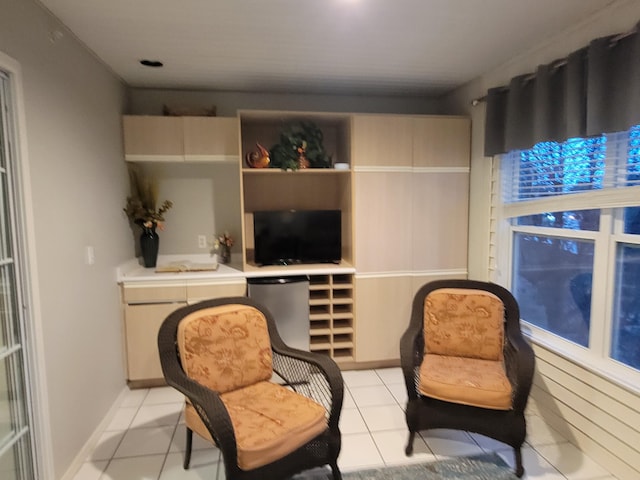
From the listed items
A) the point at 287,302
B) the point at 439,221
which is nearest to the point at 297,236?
the point at 287,302

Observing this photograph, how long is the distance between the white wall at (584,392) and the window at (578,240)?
15 centimetres

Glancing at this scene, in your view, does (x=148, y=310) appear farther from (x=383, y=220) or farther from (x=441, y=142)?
(x=441, y=142)

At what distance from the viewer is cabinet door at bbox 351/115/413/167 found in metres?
3.17

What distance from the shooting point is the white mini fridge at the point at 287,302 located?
122 inches

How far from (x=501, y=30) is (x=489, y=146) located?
80 cm

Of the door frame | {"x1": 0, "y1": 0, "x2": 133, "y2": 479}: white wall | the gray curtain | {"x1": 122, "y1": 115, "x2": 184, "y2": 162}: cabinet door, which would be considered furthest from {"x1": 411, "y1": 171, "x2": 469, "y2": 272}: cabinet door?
the door frame

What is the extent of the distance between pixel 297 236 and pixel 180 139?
1190 mm

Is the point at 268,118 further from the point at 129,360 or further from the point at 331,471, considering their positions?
the point at 331,471

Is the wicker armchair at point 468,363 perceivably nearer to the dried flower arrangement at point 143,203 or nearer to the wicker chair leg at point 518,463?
the wicker chair leg at point 518,463

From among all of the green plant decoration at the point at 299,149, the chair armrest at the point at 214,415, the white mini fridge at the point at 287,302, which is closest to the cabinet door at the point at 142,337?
the white mini fridge at the point at 287,302

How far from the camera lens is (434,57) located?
9.01 feet

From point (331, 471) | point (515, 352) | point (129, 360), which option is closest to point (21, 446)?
point (129, 360)

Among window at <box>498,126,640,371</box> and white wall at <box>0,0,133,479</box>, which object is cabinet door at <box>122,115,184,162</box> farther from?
window at <box>498,126,640,371</box>

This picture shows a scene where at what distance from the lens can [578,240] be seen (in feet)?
7.88
